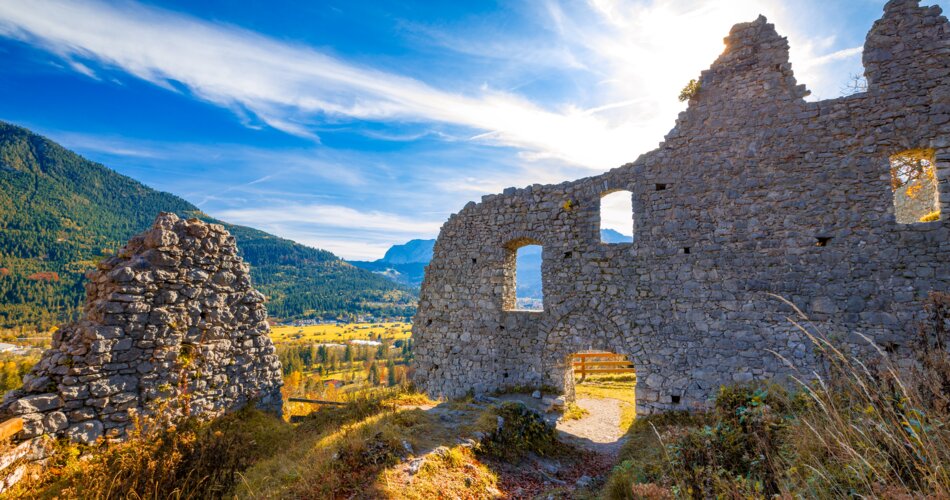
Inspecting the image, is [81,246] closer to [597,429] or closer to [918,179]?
[597,429]

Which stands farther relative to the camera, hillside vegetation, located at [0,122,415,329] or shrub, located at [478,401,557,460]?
hillside vegetation, located at [0,122,415,329]

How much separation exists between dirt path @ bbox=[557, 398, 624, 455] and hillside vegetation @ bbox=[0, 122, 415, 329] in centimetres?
7448

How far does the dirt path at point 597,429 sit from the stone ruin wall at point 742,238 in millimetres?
862

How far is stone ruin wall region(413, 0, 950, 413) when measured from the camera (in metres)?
7.71

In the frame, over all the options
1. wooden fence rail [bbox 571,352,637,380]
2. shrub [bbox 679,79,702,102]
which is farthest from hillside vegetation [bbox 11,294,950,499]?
wooden fence rail [bbox 571,352,637,380]

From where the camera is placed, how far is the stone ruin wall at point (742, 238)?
7.71 meters

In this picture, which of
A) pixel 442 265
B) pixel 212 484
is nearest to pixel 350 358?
pixel 442 265

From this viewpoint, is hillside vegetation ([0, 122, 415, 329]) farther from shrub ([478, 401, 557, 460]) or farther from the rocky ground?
shrub ([478, 401, 557, 460])

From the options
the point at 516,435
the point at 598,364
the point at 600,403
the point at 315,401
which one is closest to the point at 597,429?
the point at 600,403

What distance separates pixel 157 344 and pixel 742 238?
1101 centimetres

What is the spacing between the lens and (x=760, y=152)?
8.72 m

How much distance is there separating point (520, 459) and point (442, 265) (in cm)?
634

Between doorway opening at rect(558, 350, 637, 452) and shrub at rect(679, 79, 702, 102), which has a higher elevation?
shrub at rect(679, 79, 702, 102)

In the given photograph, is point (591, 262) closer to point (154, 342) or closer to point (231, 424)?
point (231, 424)
